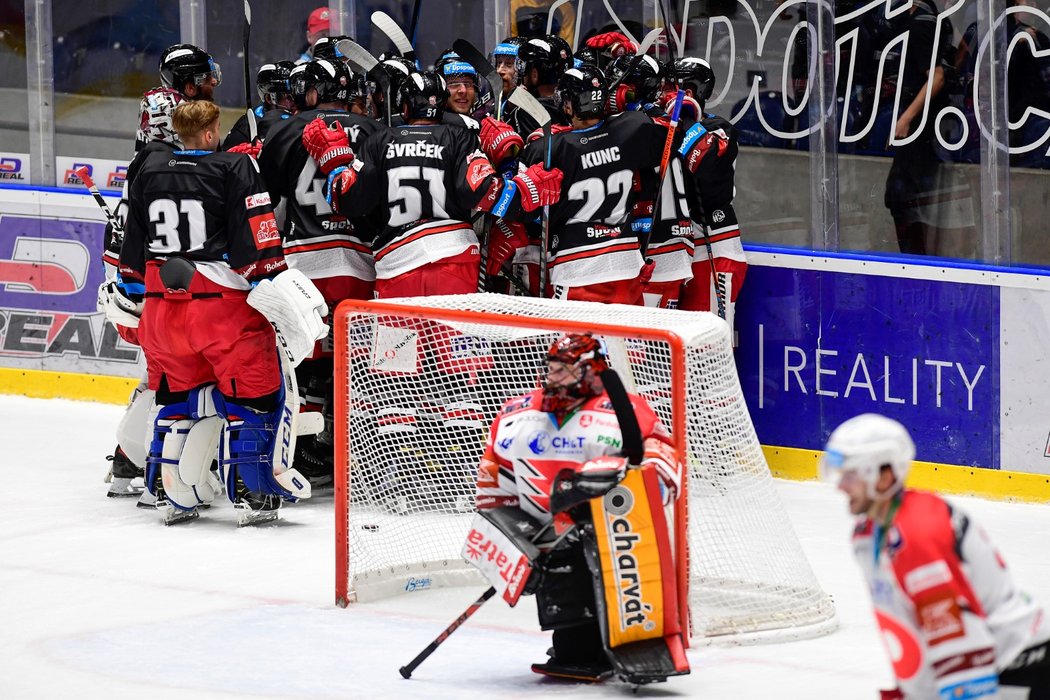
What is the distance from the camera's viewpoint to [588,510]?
15.6ft

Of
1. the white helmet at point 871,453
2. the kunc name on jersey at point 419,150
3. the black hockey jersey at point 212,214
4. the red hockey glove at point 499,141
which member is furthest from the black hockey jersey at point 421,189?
the white helmet at point 871,453

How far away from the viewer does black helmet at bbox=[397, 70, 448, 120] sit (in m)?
7.11

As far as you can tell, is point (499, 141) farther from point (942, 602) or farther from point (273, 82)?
point (942, 602)

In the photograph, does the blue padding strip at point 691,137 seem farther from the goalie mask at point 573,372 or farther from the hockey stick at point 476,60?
the goalie mask at point 573,372

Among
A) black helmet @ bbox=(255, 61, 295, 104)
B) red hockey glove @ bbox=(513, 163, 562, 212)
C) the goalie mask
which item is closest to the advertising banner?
black helmet @ bbox=(255, 61, 295, 104)

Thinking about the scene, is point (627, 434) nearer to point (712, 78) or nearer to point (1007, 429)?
point (1007, 429)

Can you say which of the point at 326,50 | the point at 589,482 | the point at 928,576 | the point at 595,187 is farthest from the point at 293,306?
the point at 928,576

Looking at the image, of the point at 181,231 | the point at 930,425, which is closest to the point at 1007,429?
the point at 930,425

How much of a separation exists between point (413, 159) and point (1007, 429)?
2493 millimetres

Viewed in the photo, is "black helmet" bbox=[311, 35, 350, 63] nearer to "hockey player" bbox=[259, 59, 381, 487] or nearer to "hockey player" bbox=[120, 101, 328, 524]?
"hockey player" bbox=[259, 59, 381, 487]

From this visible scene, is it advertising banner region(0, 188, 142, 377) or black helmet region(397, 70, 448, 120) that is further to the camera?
advertising banner region(0, 188, 142, 377)

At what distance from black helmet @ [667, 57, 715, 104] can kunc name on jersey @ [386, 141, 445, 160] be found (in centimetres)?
112

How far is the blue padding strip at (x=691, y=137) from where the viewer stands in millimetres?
7332

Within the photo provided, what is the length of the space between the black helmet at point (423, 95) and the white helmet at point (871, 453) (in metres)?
4.02
